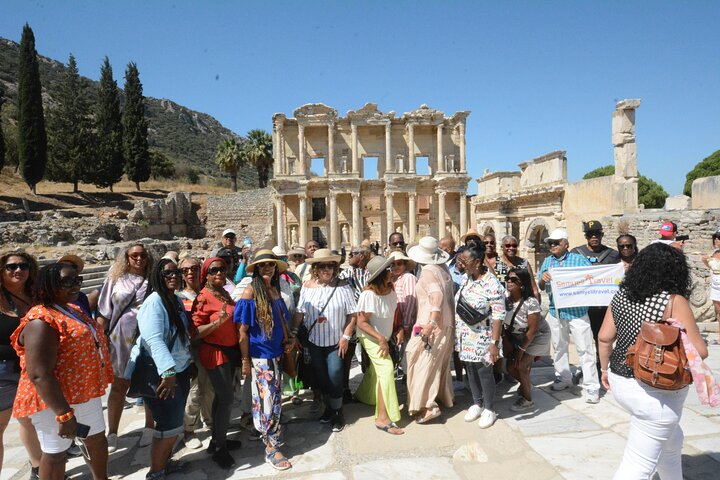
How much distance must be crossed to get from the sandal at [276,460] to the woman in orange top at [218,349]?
1.05 ft

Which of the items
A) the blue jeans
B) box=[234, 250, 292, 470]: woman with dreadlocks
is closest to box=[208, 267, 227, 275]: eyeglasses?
box=[234, 250, 292, 470]: woman with dreadlocks

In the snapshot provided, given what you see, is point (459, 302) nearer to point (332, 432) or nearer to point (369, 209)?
point (332, 432)

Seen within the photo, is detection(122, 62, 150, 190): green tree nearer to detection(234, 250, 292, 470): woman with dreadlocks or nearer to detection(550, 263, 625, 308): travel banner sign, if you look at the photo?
detection(234, 250, 292, 470): woman with dreadlocks

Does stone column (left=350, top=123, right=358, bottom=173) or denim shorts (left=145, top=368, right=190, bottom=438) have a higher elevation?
Answer: stone column (left=350, top=123, right=358, bottom=173)

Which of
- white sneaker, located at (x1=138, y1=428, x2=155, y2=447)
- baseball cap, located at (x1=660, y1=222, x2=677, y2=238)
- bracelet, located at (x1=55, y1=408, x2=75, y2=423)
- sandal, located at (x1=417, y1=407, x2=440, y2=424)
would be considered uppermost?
baseball cap, located at (x1=660, y1=222, x2=677, y2=238)

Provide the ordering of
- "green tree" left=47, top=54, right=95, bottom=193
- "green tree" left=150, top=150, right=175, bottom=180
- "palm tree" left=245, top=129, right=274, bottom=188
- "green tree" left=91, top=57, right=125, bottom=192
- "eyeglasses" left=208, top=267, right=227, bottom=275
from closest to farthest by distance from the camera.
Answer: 1. "eyeglasses" left=208, top=267, right=227, bottom=275
2. "green tree" left=47, top=54, right=95, bottom=193
3. "green tree" left=91, top=57, right=125, bottom=192
4. "palm tree" left=245, top=129, right=274, bottom=188
5. "green tree" left=150, top=150, right=175, bottom=180

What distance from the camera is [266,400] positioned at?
147 inches

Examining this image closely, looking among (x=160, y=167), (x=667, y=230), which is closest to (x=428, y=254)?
(x=667, y=230)

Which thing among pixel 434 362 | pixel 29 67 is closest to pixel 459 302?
pixel 434 362

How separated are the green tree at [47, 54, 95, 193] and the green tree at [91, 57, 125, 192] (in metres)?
0.73

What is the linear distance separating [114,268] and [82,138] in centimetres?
3611

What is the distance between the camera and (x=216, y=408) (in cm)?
376

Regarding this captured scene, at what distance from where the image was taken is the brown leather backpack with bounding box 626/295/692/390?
241cm

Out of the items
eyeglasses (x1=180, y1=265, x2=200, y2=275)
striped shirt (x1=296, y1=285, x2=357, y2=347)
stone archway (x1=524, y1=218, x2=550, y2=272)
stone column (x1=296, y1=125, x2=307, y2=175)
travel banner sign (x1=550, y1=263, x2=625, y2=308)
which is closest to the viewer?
eyeglasses (x1=180, y1=265, x2=200, y2=275)
